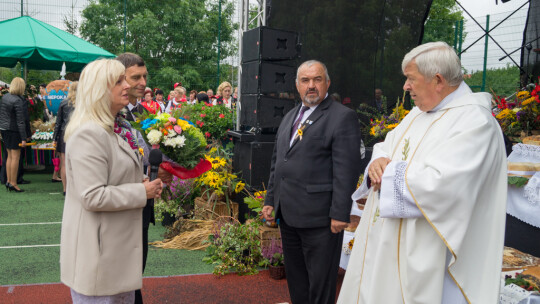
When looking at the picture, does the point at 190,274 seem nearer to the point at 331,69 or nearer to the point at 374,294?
the point at 374,294

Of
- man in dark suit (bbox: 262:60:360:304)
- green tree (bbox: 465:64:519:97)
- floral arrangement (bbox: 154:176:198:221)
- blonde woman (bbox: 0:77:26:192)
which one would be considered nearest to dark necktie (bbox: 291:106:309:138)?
man in dark suit (bbox: 262:60:360:304)

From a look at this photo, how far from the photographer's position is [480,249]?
2.05 metres

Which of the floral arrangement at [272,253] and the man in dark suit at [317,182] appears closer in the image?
the man in dark suit at [317,182]

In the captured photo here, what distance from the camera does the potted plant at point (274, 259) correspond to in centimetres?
456

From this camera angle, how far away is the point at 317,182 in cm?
313

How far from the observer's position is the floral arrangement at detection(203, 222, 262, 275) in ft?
15.4

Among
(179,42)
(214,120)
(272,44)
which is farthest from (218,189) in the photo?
(179,42)

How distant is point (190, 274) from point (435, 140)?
10.6 ft

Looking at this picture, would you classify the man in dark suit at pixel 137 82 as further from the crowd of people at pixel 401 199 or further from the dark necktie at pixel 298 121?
the dark necktie at pixel 298 121

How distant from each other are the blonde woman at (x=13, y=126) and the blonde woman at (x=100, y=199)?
741 cm

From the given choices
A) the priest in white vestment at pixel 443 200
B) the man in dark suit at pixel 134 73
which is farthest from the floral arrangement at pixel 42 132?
the priest in white vestment at pixel 443 200

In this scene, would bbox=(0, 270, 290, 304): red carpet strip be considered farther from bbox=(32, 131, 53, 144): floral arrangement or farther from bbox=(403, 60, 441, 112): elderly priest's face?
bbox=(32, 131, 53, 144): floral arrangement

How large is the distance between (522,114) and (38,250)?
18.3 feet

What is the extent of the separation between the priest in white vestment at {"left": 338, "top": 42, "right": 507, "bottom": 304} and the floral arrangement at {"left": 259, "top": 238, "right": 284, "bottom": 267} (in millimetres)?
2433
